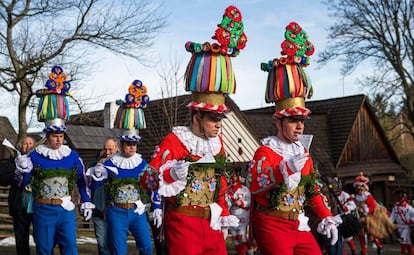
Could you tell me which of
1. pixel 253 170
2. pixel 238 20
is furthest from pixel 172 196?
pixel 238 20

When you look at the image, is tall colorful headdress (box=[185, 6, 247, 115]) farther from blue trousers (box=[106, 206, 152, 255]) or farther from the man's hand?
blue trousers (box=[106, 206, 152, 255])

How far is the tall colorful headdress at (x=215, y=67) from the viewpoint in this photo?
17.6 ft

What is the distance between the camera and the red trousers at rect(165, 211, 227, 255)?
5.09m

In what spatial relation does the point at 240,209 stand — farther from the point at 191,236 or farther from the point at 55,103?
the point at 191,236

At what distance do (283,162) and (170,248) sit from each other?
1.26 m

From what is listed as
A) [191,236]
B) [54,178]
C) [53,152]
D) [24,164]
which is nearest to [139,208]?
[54,178]

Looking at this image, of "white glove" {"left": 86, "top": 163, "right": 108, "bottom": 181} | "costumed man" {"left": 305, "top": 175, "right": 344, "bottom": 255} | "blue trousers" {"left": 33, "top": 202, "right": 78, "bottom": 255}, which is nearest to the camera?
"blue trousers" {"left": 33, "top": 202, "right": 78, "bottom": 255}

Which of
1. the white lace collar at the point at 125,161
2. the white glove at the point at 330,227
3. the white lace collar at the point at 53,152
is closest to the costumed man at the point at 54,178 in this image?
the white lace collar at the point at 53,152

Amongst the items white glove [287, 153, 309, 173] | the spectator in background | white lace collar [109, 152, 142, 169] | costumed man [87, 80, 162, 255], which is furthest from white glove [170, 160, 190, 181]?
the spectator in background

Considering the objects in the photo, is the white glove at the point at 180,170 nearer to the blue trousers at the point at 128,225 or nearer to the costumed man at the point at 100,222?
the blue trousers at the point at 128,225

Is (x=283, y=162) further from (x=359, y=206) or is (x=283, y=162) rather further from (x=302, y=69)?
(x=359, y=206)

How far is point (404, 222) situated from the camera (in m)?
15.5

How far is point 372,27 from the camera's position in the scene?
2756 cm

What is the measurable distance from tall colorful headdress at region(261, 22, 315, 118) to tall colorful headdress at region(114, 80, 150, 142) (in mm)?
3015
